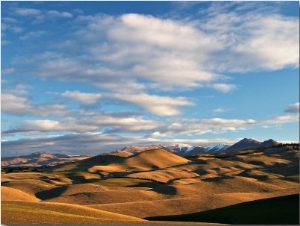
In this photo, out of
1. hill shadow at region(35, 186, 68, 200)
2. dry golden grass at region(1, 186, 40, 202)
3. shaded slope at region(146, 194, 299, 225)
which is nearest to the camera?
shaded slope at region(146, 194, 299, 225)

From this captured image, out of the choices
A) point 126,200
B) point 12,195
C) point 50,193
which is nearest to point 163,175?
point 50,193

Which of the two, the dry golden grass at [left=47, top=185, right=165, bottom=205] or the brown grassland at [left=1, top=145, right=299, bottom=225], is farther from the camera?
the dry golden grass at [left=47, top=185, right=165, bottom=205]

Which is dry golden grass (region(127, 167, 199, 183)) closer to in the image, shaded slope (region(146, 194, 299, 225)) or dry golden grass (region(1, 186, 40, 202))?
dry golden grass (region(1, 186, 40, 202))

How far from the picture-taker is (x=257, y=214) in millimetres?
61875

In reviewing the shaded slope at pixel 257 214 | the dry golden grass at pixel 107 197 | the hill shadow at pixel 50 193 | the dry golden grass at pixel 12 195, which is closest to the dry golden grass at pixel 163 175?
the hill shadow at pixel 50 193

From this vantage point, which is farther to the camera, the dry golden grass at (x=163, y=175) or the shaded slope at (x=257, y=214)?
the dry golden grass at (x=163, y=175)

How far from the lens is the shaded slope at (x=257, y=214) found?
58.5 metres

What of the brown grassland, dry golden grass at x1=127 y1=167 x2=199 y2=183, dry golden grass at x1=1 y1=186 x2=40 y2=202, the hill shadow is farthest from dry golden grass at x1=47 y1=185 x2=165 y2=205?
dry golden grass at x1=127 y1=167 x2=199 y2=183

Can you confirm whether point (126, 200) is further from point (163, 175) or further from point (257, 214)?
Result: point (163, 175)

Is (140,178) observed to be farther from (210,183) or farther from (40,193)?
(40,193)

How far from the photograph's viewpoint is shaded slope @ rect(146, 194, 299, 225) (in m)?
58.5

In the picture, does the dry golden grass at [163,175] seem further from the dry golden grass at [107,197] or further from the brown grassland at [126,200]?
the dry golden grass at [107,197]

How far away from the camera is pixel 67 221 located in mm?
43375

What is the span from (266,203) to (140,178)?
100 meters
